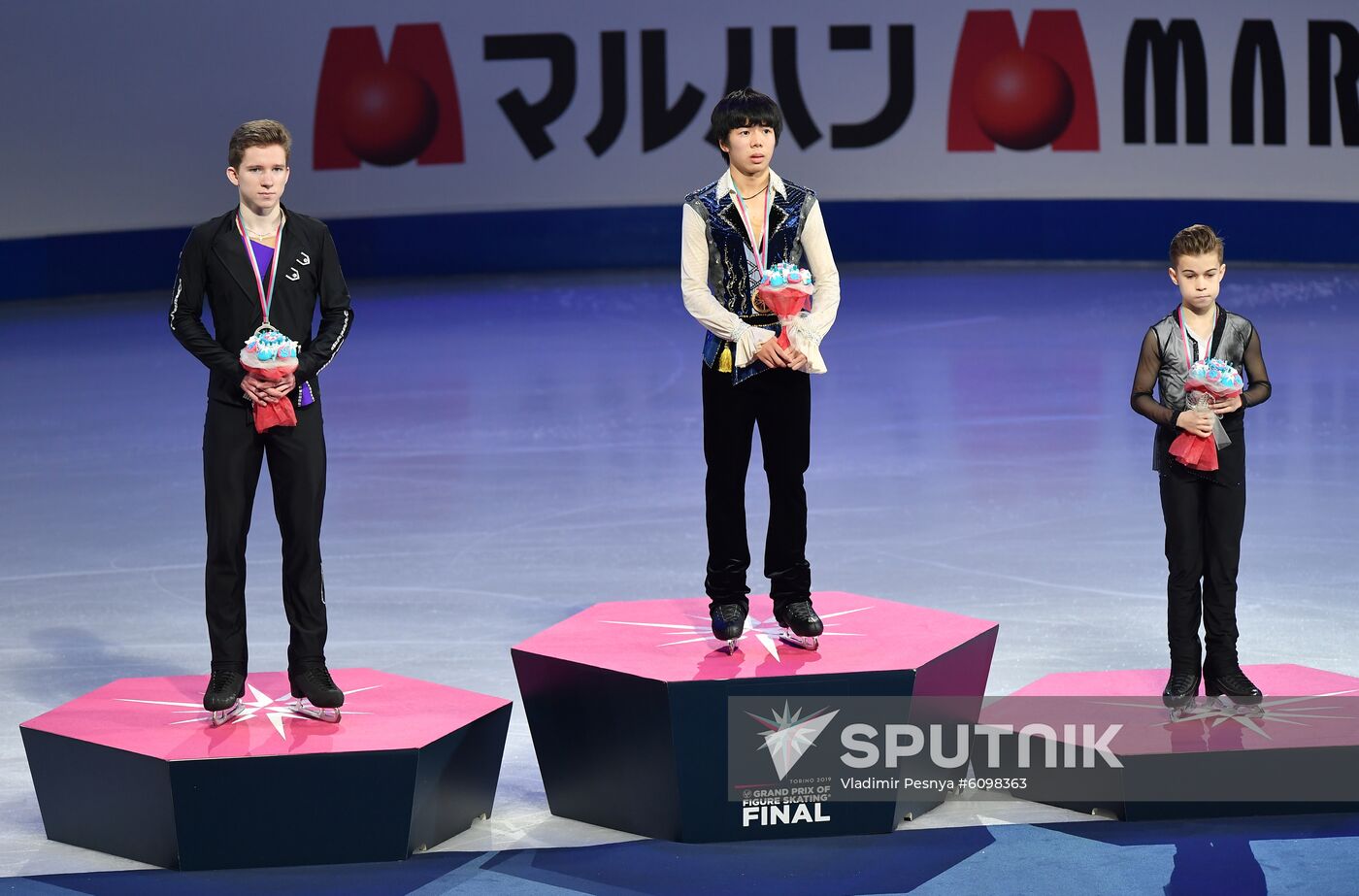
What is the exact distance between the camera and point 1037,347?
12.8m

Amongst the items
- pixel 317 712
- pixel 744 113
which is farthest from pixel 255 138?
pixel 317 712

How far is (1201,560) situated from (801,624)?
108 centimetres

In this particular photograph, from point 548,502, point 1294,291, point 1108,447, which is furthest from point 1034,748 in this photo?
point 1294,291

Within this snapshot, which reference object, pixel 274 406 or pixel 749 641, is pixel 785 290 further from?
pixel 274 406

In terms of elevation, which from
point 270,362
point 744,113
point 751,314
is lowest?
point 270,362

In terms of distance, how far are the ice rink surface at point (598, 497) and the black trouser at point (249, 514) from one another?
677 millimetres

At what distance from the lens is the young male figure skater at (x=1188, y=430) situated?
477cm

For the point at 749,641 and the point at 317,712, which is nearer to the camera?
the point at 317,712

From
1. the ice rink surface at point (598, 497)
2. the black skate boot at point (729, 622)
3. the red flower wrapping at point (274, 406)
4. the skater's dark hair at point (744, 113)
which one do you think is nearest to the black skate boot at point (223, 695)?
the ice rink surface at point (598, 497)

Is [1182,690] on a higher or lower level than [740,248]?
lower

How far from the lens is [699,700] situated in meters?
4.62

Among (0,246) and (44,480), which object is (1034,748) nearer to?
(44,480)

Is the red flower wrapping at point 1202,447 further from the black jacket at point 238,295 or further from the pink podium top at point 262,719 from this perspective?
the black jacket at point 238,295

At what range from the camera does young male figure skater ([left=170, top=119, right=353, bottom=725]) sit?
4.57 meters
